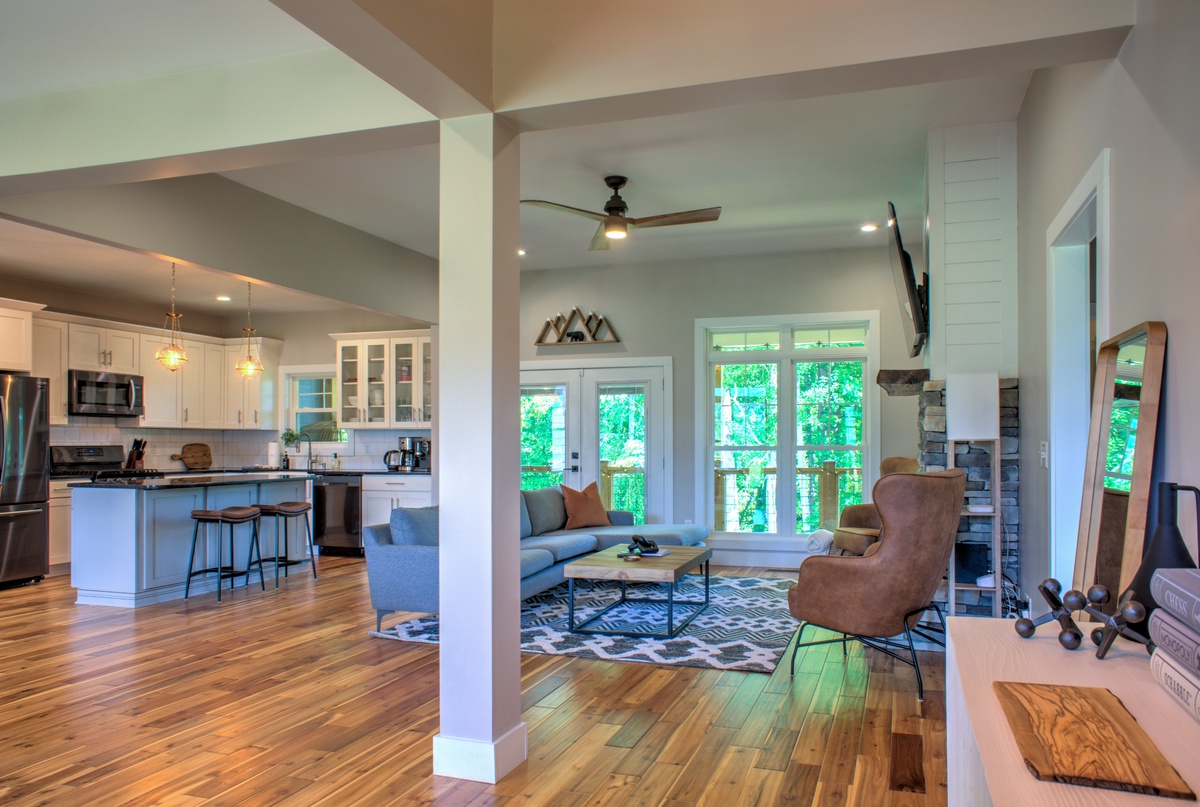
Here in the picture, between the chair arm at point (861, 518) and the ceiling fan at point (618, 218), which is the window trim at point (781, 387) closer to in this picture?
the chair arm at point (861, 518)

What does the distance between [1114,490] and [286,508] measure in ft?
19.3

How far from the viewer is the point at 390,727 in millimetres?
3412

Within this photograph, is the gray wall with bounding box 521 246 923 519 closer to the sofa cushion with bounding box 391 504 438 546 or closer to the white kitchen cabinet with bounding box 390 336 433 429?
the white kitchen cabinet with bounding box 390 336 433 429

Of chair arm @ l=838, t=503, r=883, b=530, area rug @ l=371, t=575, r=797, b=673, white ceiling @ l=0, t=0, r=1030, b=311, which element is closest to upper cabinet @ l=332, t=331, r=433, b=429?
white ceiling @ l=0, t=0, r=1030, b=311

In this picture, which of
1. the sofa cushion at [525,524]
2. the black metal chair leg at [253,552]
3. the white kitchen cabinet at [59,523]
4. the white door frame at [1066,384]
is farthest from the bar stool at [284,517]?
the white door frame at [1066,384]

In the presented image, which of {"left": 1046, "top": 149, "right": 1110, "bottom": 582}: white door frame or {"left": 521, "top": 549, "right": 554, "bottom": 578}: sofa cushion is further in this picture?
{"left": 521, "top": 549, "right": 554, "bottom": 578}: sofa cushion

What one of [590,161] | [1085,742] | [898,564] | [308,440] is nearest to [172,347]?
[308,440]

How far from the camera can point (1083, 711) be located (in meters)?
1.23

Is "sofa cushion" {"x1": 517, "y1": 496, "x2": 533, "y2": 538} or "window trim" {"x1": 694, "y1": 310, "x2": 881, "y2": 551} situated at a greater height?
"window trim" {"x1": 694, "y1": 310, "x2": 881, "y2": 551}

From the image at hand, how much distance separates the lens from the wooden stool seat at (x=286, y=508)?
6555mm

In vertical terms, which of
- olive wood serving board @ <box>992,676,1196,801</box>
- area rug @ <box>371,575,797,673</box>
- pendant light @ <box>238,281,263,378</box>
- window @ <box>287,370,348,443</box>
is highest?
pendant light @ <box>238,281,263,378</box>

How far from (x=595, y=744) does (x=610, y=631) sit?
5.96 ft

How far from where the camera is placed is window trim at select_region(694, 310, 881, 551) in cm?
727

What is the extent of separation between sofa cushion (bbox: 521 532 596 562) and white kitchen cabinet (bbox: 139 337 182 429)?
4667 mm
